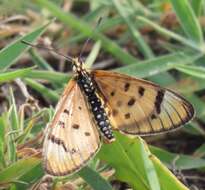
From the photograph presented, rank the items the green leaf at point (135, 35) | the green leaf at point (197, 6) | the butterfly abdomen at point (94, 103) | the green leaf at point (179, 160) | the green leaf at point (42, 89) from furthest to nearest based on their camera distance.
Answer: the green leaf at point (135, 35) → the green leaf at point (197, 6) → the green leaf at point (42, 89) → the green leaf at point (179, 160) → the butterfly abdomen at point (94, 103)

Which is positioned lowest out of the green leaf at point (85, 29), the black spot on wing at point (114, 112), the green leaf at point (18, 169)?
the green leaf at point (18, 169)

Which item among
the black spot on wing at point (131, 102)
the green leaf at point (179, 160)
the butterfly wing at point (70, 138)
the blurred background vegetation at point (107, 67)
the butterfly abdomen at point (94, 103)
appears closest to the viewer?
the butterfly wing at point (70, 138)

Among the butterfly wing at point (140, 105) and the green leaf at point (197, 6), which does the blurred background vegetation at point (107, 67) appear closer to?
the green leaf at point (197, 6)

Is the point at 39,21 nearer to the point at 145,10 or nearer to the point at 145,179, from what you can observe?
the point at 145,10

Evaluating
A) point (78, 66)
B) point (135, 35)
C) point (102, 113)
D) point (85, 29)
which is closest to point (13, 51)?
point (78, 66)

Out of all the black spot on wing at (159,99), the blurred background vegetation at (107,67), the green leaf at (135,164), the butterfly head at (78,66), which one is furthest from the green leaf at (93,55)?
the green leaf at (135,164)

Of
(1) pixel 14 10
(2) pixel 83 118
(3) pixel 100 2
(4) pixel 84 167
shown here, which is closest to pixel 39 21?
(1) pixel 14 10

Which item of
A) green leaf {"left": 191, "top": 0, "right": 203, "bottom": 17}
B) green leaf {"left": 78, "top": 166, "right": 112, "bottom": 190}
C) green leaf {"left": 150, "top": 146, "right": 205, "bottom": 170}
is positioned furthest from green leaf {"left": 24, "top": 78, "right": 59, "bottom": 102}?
green leaf {"left": 191, "top": 0, "right": 203, "bottom": 17}
